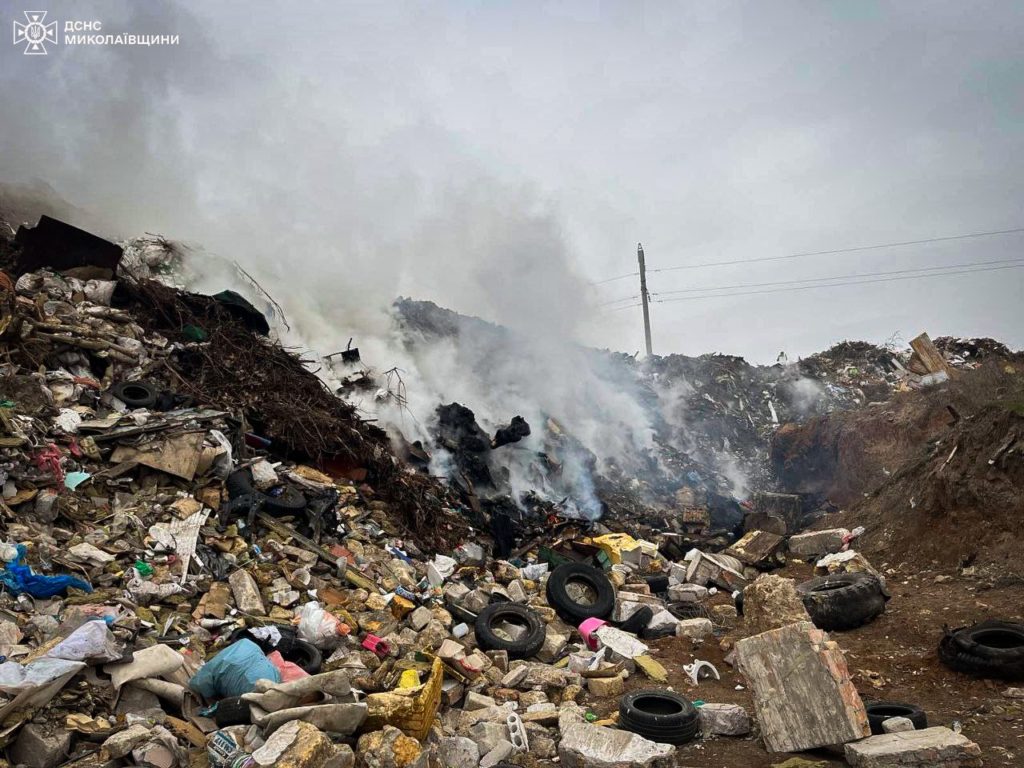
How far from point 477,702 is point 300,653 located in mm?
1516

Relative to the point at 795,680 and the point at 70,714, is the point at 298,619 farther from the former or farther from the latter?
the point at 795,680

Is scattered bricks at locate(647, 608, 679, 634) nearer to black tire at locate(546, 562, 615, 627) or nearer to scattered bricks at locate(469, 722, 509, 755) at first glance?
black tire at locate(546, 562, 615, 627)

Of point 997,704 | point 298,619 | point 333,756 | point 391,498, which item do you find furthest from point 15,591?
point 997,704

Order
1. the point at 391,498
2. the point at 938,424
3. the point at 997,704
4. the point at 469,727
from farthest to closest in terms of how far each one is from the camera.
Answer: the point at 938,424 → the point at 391,498 → the point at 469,727 → the point at 997,704

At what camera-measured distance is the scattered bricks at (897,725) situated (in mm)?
3689

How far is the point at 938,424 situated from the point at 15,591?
1553 cm

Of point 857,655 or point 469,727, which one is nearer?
point 469,727

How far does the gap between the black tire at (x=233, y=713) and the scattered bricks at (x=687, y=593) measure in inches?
244

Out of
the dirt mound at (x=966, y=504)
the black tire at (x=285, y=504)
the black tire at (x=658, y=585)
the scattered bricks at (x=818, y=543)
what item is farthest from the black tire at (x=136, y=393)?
the dirt mound at (x=966, y=504)

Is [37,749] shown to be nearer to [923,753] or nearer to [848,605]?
[923,753]

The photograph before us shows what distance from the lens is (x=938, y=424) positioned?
Answer: 13258mm

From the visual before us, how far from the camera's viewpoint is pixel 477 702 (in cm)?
503

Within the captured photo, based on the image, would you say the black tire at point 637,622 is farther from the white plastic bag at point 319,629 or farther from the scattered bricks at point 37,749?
the scattered bricks at point 37,749

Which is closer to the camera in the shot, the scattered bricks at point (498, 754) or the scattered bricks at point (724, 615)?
the scattered bricks at point (498, 754)
